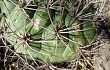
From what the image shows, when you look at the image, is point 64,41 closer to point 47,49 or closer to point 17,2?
point 47,49

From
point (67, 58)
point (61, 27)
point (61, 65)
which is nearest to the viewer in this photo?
point (61, 27)

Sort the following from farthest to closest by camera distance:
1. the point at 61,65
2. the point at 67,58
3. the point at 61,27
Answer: the point at 61,65
the point at 67,58
the point at 61,27

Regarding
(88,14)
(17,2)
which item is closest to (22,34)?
(17,2)

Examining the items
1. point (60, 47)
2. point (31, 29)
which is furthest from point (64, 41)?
point (31, 29)

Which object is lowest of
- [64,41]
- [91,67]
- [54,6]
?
[91,67]

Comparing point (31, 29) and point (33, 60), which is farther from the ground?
point (31, 29)

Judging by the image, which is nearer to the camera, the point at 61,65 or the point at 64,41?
the point at 64,41
